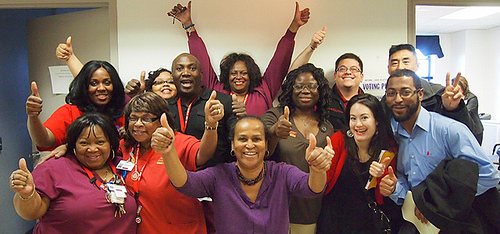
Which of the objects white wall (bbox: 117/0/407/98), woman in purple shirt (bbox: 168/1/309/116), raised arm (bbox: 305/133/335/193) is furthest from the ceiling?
raised arm (bbox: 305/133/335/193)

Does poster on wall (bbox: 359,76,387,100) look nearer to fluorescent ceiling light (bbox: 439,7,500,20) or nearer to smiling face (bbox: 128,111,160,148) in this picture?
smiling face (bbox: 128,111,160,148)

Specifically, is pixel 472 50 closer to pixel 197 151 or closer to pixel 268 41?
pixel 268 41

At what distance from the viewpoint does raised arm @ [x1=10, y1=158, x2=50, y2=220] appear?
1.47m

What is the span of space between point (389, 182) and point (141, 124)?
141 centimetres

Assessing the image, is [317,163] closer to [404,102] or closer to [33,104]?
[404,102]

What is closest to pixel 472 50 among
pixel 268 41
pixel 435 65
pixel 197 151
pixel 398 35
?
pixel 435 65

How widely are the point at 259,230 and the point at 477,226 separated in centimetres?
117

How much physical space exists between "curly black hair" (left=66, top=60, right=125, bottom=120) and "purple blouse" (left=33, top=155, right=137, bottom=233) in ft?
1.61

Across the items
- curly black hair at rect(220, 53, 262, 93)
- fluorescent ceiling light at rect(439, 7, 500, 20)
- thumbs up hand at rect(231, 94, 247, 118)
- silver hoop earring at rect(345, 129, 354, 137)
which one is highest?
fluorescent ceiling light at rect(439, 7, 500, 20)

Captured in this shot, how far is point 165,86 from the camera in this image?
236 centimetres

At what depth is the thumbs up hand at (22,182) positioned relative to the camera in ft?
4.81

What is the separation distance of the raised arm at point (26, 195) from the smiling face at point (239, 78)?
1.45 m

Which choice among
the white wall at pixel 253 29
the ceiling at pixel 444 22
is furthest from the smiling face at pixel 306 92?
the ceiling at pixel 444 22

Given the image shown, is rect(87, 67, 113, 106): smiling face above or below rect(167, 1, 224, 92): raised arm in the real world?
below
